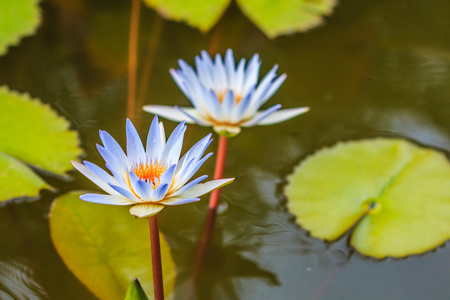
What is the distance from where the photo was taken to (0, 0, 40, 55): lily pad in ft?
7.20

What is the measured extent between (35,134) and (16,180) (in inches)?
9.2

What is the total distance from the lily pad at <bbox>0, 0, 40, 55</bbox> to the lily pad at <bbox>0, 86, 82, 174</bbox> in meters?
0.43

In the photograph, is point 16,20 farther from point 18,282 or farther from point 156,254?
point 156,254

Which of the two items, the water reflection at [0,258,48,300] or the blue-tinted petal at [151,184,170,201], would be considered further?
the water reflection at [0,258,48,300]

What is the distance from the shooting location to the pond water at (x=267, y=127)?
142 centimetres

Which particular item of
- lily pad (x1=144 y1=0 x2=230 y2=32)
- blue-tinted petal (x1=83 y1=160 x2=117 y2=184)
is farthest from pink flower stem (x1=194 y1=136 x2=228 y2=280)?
lily pad (x1=144 y1=0 x2=230 y2=32)

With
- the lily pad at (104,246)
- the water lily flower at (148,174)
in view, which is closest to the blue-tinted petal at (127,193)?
the water lily flower at (148,174)

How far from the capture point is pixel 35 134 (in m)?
1.73

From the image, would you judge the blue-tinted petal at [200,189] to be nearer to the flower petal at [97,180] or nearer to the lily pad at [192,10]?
the flower petal at [97,180]

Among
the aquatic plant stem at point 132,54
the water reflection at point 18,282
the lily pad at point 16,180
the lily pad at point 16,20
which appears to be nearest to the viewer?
the water reflection at point 18,282

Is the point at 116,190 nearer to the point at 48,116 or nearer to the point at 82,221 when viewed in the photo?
the point at 82,221

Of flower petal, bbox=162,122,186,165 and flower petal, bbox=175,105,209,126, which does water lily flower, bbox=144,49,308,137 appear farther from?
flower petal, bbox=162,122,186,165

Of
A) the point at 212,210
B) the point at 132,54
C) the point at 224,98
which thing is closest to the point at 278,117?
the point at 224,98

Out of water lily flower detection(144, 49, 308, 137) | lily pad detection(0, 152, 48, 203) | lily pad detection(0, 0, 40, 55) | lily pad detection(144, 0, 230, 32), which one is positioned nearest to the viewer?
water lily flower detection(144, 49, 308, 137)
